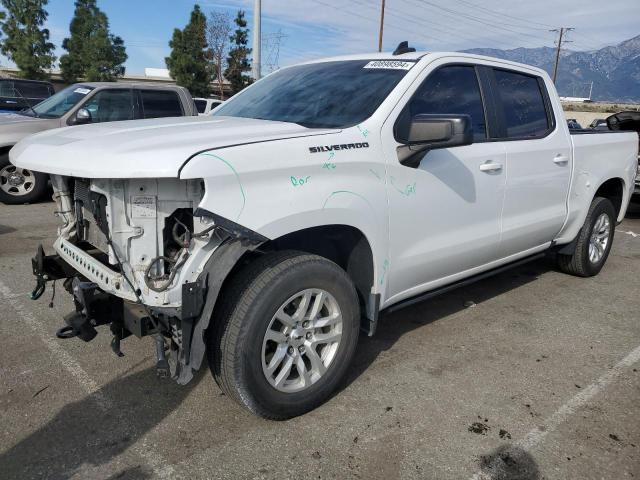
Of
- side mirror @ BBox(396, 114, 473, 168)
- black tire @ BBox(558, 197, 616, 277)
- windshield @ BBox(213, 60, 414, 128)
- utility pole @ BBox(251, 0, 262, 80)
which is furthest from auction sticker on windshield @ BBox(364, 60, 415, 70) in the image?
utility pole @ BBox(251, 0, 262, 80)

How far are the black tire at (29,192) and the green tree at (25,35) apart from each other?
97.6ft

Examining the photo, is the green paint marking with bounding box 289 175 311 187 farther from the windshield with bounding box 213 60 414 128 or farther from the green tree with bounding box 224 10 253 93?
the green tree with bounding box 224 10 253 93

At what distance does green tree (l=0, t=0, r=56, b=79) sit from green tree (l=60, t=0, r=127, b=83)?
8.39 feet

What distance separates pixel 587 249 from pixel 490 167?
7.39 feet

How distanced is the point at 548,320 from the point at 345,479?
2656mm

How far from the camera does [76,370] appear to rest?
3301 millimetres

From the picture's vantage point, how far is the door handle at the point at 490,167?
3.58 meters

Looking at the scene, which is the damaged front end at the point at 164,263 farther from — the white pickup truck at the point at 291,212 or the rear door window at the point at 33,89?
the rear door window at the point at 33,89

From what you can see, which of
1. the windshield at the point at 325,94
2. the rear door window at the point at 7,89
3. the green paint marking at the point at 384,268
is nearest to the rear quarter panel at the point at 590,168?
the windshield at the point at 325,94

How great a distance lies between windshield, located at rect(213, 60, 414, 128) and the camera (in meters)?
3.13

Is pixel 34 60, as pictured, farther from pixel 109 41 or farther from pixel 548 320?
pixel 548 320

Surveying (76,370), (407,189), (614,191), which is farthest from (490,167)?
(76,370)

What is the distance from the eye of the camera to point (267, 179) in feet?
8.07

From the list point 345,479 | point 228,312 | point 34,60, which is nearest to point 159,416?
point 228,312
